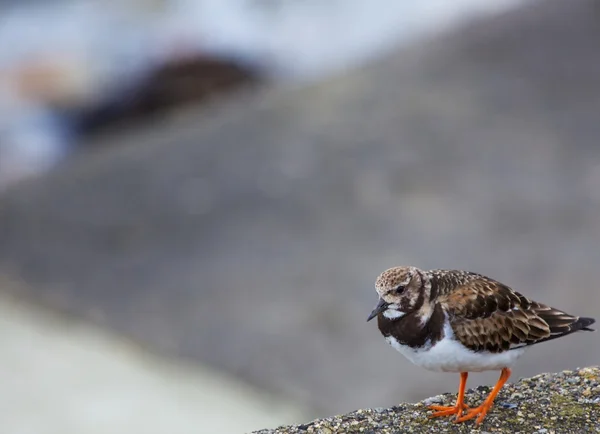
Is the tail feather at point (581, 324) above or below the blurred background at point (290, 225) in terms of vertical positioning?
below

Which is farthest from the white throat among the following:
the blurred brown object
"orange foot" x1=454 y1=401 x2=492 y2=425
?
the blurred brown object

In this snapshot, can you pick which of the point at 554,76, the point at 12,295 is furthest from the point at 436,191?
the point at 12,295

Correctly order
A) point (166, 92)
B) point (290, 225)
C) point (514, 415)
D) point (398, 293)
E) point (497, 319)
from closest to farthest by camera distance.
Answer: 1. point (398, 293)
2. point (497, 319)
3. point (514, 415)
4. point (290, 225)
5. point (166, 92)

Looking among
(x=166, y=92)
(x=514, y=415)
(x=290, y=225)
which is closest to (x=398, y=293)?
(x=514, y=415)

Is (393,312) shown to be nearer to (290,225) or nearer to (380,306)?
(380,306)

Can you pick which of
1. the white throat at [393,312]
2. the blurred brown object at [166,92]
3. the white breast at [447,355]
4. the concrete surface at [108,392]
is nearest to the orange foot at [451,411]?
the white breast at [447,355]

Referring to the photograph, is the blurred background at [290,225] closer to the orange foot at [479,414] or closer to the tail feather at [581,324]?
the orange foot at [479,414]

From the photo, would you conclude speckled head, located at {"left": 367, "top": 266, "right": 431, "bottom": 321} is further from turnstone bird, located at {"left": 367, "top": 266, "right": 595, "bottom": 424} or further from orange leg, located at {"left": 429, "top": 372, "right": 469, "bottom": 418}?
Answer: orange leg, located at {"left": 429, "top": 372, "right": 469, "bottom": 418}

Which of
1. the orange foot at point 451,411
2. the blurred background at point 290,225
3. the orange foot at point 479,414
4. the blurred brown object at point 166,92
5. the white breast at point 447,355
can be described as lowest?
the orange foot at point 479,414
